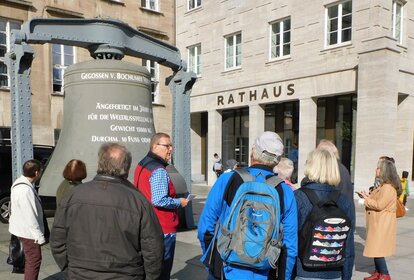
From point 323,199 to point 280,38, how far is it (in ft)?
47.0

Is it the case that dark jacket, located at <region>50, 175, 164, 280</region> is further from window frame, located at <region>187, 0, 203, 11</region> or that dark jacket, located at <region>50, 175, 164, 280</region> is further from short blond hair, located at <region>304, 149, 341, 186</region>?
window frame, located at <region>187, 0, 203, 11</region>

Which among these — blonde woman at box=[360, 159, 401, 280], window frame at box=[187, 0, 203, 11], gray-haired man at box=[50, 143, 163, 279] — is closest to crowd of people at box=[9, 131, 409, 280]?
gray-haired man at box=[50, 143, 163, 279]

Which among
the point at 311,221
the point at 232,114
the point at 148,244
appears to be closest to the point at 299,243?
the point at 311,221

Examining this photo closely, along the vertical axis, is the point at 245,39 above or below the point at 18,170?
above

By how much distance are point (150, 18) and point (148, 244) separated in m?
18.8

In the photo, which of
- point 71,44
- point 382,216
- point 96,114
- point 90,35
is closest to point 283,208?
point 382,216

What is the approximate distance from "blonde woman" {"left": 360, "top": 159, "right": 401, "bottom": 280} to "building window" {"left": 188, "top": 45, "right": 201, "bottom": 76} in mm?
15920

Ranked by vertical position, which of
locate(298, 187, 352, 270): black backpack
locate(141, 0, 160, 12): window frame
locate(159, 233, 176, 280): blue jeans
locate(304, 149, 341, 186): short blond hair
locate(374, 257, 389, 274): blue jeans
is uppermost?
locate(141, 0, 160, 12): window frame

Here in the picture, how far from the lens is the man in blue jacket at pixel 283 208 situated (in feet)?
8.33

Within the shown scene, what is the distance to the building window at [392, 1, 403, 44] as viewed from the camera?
13.9 metres

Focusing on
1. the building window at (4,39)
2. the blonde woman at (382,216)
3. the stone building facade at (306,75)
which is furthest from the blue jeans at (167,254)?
the building window at (4,39)

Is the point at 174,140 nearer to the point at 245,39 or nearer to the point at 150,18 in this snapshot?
the point at 245,39

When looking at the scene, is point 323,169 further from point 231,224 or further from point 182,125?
point 182,125

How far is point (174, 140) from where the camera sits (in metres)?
7.33
